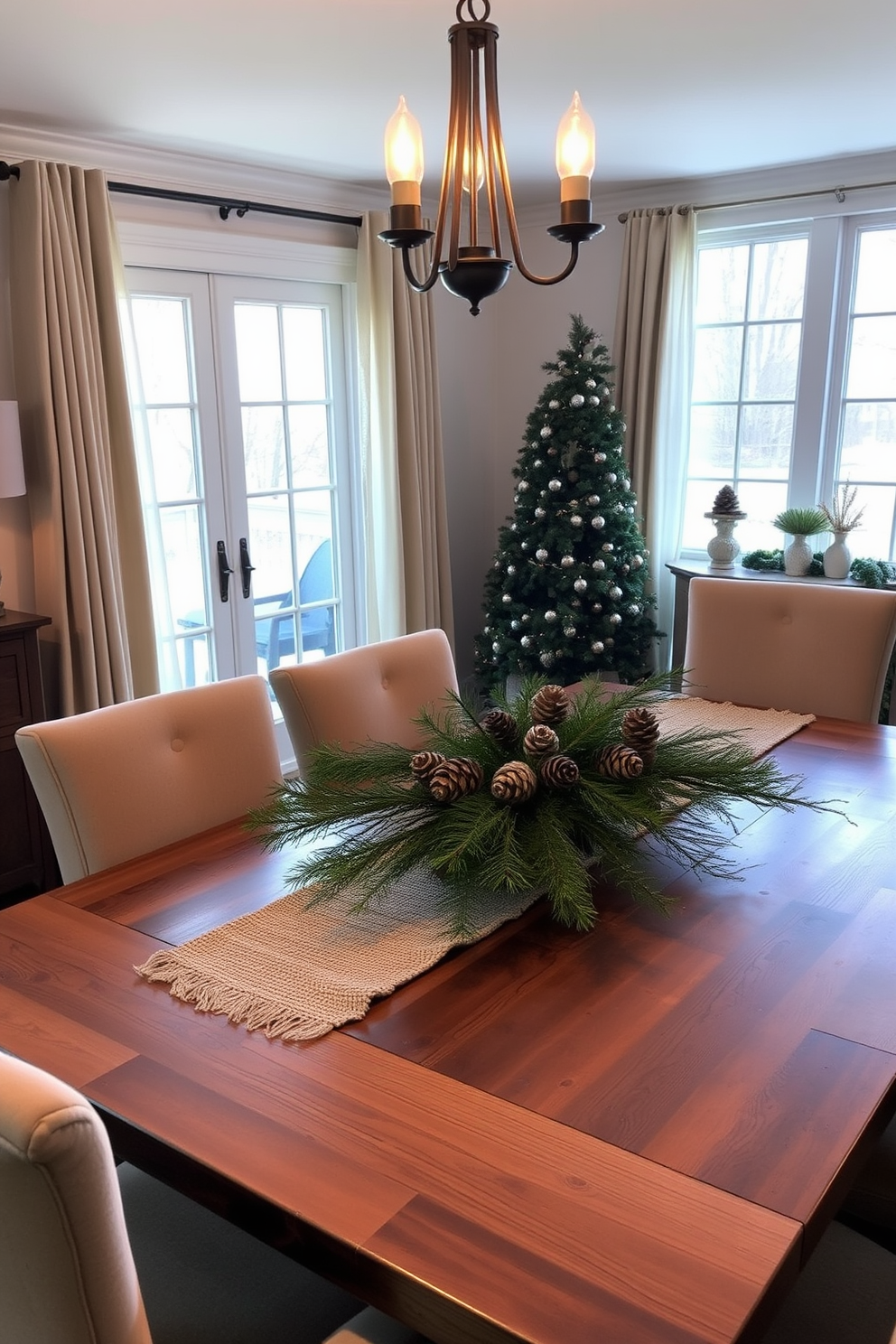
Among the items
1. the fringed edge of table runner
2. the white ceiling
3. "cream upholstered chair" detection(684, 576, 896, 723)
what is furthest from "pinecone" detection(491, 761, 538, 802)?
the white ceiling

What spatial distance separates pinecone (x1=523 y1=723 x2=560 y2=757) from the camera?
157 cm

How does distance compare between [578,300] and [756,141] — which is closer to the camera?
[756,141]

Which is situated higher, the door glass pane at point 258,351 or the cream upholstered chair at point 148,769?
the door glass pane at point 258,351

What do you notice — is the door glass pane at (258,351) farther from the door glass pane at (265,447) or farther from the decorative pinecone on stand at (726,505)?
the decorative pinecone on stand at (726,505)

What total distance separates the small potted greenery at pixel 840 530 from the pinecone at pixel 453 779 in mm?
3053

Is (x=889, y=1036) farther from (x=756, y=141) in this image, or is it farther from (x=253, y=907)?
(x=756, y=141)

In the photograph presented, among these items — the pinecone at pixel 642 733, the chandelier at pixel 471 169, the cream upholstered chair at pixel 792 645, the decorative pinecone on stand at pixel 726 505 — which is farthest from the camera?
the decorative pinecone on stand at pixel 726 505

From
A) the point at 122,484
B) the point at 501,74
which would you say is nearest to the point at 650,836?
the point at 501,74

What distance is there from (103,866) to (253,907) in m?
0.39

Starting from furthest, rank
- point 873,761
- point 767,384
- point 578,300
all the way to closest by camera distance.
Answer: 1. point 578,300
2. point 767,384
3. point 873,761

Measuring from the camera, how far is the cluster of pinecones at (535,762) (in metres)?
1.52

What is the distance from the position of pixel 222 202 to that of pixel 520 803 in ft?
10.4

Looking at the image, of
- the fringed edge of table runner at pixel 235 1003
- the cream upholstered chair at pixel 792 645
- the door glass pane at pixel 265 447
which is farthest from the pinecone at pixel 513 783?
the door glass pane at pixel 265 447

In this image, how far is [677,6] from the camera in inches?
95.6
